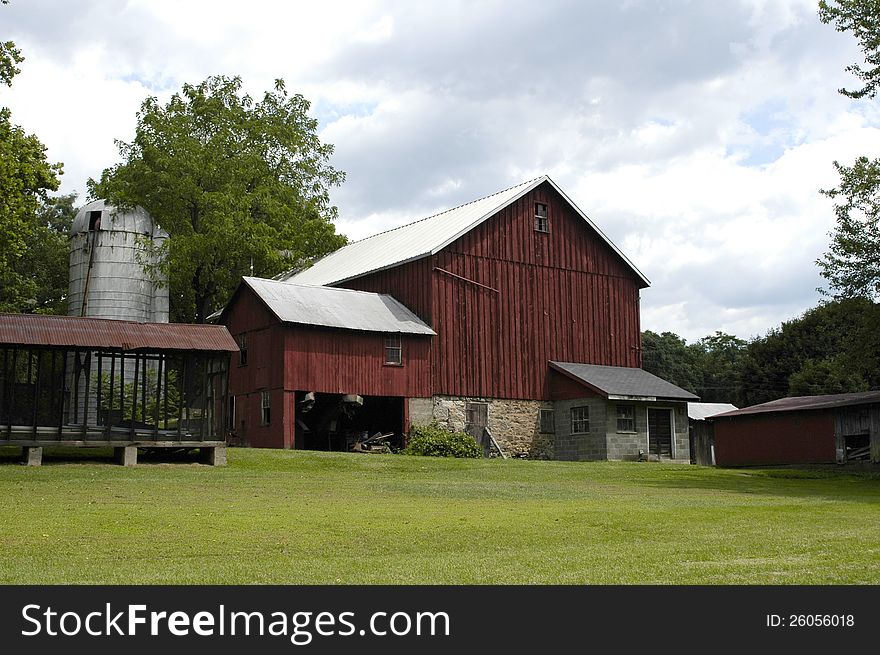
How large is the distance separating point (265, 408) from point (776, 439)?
1921 centimetres

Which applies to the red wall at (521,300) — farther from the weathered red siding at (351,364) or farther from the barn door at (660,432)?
the barn door at (660,432)

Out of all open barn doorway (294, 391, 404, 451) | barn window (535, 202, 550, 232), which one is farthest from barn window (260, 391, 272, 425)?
barn window (535, 202, 550, 232)

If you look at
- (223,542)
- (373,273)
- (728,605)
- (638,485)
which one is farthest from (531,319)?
(728,605)

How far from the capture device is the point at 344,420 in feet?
137

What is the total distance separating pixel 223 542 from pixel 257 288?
25.8m

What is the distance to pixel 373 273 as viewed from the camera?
145ft

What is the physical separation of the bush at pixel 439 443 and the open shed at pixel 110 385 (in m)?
9.42

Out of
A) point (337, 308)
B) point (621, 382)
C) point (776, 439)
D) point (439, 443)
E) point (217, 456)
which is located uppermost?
point (337, 308)

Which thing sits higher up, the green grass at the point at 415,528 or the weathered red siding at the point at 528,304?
the weathered red siding at the point at 528,304

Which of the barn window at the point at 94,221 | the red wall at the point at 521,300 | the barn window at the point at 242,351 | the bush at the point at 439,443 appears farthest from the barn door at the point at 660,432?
the barn window at the point at 94,221

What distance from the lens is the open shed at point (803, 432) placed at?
37.6 metres

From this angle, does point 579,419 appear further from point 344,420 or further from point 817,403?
point 344,420

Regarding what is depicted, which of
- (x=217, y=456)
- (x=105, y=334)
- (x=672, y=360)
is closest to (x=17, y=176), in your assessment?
(x=105, y=334)

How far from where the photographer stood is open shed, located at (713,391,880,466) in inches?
1481
